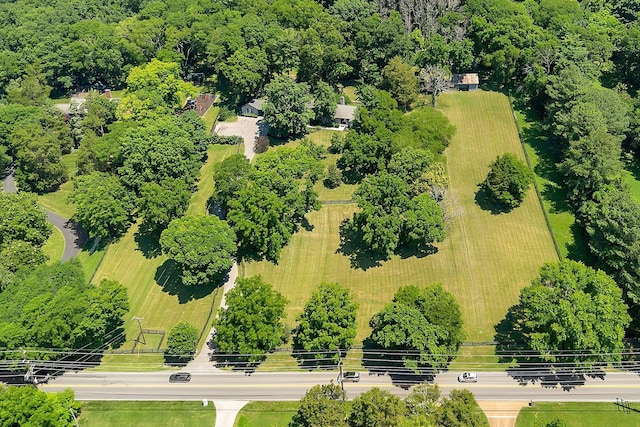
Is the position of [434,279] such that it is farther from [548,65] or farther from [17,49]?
[17,49]

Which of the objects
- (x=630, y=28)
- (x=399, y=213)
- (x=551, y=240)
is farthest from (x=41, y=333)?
(x=630, y=28)

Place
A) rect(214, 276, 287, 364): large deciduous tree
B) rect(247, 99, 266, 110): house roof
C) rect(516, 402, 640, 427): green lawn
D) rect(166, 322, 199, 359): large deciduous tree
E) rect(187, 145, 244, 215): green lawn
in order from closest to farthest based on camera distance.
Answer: rect(516, 402, 640, 427): green lawn < rect(214, 276, 287, 364): large deciduous tree < rect(166, 322, 199, 359): large deciduous tree < rect(187, 145, 244, 215): green lawn < rect(247, 99, 266, 110): house roof

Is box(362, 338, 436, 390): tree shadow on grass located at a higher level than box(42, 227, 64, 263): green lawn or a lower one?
higher

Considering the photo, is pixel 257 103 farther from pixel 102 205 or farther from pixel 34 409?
pixel 34 409

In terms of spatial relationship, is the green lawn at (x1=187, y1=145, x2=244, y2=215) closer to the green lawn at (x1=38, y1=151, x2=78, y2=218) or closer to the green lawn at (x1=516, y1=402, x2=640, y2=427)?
the green lawn at (x1=38, y1=151, x2=78, y2=218)

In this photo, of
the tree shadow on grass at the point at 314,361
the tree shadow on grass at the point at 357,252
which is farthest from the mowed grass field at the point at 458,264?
the tree shadow on grass at the point at 314,361

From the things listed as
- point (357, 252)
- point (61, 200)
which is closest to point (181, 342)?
point (357, 252)

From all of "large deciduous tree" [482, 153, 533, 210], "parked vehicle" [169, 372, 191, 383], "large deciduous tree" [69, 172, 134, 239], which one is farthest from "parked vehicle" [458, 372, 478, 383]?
"large deciduous tree" [69, 172, 134, 239]
